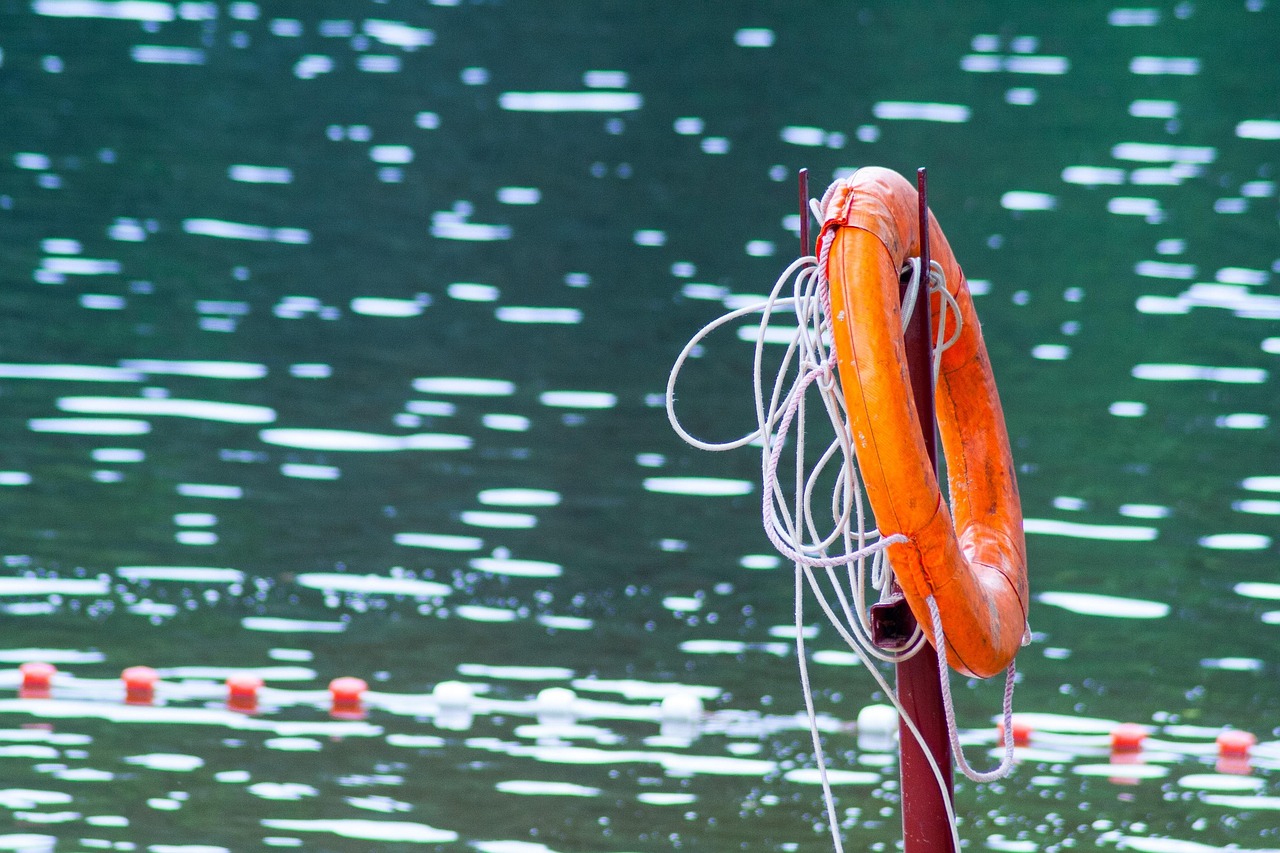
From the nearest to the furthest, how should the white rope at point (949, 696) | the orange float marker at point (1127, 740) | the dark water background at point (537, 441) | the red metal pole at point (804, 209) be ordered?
the white rope at point (949, 696)
the red metal pole at point (804, 209)
the dark water background at point (537, 441)
the orange float marker at point (1127, 740)

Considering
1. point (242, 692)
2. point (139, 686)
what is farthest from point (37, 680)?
point (242, 692)

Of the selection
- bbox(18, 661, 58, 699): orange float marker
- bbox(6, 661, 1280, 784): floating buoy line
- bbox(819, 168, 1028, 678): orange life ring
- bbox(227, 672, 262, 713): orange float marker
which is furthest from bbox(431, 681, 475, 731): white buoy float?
bbox(819, 168, 1028, 678): orange life ring

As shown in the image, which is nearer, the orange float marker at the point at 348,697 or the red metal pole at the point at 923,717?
the red metal pole at the point at 923,717

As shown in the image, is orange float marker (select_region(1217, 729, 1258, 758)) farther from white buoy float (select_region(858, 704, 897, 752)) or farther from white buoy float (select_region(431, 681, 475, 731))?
white buoy float (select_region(431, 681, 475, 731))

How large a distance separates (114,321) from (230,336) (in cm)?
87

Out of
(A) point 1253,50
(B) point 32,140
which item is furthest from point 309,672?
(A) point 1253,50

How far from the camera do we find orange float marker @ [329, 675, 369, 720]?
724 cm

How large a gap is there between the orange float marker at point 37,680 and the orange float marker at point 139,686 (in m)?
0.29

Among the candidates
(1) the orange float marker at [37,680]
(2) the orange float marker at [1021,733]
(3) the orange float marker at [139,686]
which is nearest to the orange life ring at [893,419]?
(2) the orange float marker at [1021,733]

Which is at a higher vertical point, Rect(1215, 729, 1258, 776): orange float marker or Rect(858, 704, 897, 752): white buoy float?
Rect(858, 704, 897, 752): white buoy float

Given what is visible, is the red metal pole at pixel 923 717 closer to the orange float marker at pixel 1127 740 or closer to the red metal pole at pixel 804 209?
the red metal pole at pixel 804 209

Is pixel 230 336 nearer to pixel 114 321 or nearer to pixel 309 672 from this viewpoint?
pixel 114 321

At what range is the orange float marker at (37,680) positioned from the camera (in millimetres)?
7246

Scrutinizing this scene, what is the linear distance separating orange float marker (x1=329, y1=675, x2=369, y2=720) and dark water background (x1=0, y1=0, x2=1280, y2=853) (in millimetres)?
55
